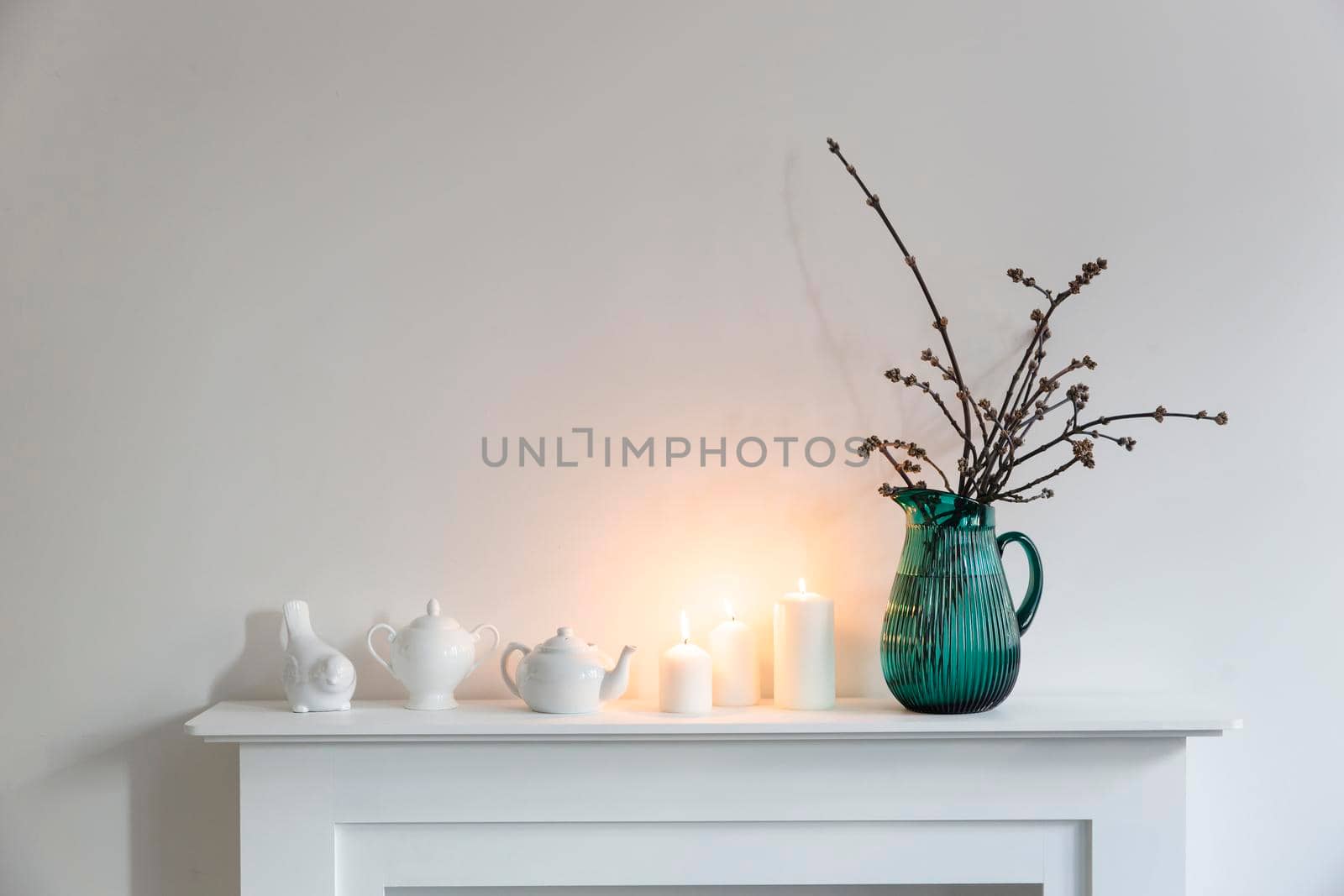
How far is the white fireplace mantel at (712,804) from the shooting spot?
51.4 inches

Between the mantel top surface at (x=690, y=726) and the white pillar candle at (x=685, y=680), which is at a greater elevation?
the white pillar candle at (x=685, y=680)

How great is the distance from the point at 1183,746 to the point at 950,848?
1.01 ft

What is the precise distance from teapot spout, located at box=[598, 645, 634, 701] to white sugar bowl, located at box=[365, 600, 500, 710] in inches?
6.9

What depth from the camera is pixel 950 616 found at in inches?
51.3

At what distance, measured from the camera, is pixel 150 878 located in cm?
144

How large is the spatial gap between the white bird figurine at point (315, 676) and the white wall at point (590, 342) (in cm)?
10

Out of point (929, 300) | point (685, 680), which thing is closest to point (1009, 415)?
point (929, 300)

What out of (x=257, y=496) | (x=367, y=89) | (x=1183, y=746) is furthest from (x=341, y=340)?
(x=1183, y=746)

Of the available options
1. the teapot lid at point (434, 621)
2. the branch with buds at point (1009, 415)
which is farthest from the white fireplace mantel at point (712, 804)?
the branch with buds at point (1009, 415)

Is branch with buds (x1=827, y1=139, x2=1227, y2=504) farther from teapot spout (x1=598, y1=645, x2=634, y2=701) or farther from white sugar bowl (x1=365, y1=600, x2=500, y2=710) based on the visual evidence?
white sugar bowl (x1=365, y1=600, x2=500, y2=710)

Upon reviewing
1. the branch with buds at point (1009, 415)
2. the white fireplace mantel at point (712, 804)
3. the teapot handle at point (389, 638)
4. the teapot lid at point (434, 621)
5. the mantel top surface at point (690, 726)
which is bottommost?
the white fireplace mantel at point (712, 804)

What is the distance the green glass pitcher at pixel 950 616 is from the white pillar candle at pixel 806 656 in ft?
0.24

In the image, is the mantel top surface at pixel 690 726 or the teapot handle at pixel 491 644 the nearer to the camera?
the mantel top surface at pixel 690 726

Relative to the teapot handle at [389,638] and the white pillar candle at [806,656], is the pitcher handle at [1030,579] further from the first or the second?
the teapot handle at [389,638]
